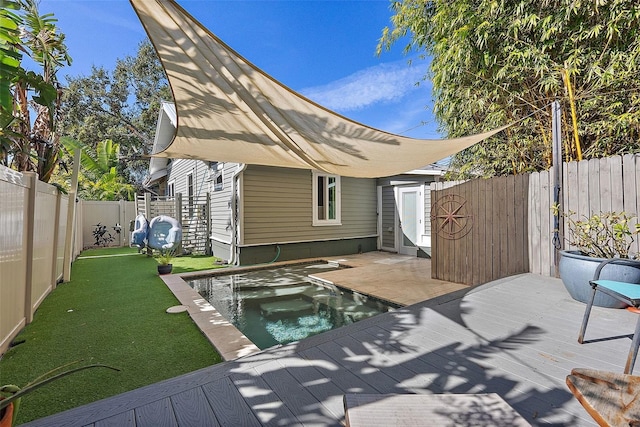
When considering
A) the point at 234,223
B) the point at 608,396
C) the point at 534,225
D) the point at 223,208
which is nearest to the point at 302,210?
the point at 234,223

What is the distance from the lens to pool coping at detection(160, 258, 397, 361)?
8.82 feet

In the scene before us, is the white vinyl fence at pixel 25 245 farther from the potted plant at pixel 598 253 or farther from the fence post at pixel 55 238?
the potted plant at pixel 598 253

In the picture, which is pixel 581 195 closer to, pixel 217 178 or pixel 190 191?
pixel 217 178

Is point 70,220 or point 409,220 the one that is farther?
point 409,220

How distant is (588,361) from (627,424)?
1.30m

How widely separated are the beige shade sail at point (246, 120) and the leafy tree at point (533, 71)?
67.6 inches

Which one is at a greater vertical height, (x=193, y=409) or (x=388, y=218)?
(x=388, y=218)

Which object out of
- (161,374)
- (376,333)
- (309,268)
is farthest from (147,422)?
(309,268)

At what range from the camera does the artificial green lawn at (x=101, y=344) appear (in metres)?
2.15

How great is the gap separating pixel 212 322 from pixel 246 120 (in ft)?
7.79

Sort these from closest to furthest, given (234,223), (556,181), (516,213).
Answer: (556,181) < (516,213) < (234,223)

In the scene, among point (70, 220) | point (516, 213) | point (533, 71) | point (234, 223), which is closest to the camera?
point (516, 213)

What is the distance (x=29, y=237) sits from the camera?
3189 millimetres

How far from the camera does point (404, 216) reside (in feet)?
30.1
